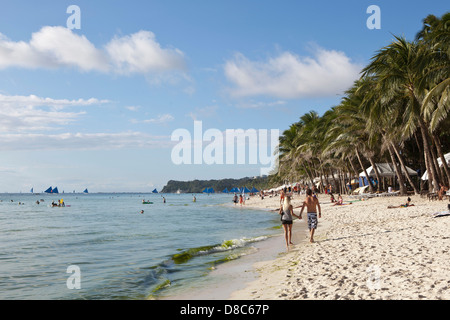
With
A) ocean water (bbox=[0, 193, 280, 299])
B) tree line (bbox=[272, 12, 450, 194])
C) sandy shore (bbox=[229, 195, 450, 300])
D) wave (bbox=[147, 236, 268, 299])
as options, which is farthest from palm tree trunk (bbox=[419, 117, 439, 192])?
ocean water (bbox=[0, 193, 280, 299])

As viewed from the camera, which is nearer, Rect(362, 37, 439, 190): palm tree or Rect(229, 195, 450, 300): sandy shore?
Rect(229, 195, 450, 300): sandy shore


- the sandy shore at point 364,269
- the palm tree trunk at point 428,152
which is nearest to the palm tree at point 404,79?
the palm tree trunk at point 428,152

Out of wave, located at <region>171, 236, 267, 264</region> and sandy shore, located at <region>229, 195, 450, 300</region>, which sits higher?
sandy shore, located at <region>229, 195, 450, 300</region>

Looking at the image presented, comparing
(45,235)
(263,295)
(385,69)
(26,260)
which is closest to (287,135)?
(385,69)

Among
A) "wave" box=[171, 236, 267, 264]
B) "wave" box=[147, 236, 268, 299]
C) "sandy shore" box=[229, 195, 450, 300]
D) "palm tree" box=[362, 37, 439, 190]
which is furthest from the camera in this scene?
"palm tree" box=[362, 37, 439, 190]

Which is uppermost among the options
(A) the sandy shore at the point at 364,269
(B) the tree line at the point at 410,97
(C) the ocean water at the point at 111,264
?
(B) the tree line at the point at 410,97

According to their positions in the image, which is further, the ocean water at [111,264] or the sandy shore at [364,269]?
the ocean water at [111,264]

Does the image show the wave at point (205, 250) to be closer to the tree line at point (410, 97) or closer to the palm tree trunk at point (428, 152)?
the tree line at point (410, 97)

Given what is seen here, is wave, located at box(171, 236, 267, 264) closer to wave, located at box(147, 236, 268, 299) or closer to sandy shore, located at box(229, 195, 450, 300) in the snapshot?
wave, located at box(147, 236, 268, 299)

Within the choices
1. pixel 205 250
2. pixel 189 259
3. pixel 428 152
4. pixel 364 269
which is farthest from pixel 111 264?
pixel 428 152

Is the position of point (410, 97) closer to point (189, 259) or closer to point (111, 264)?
point (189, 259)
